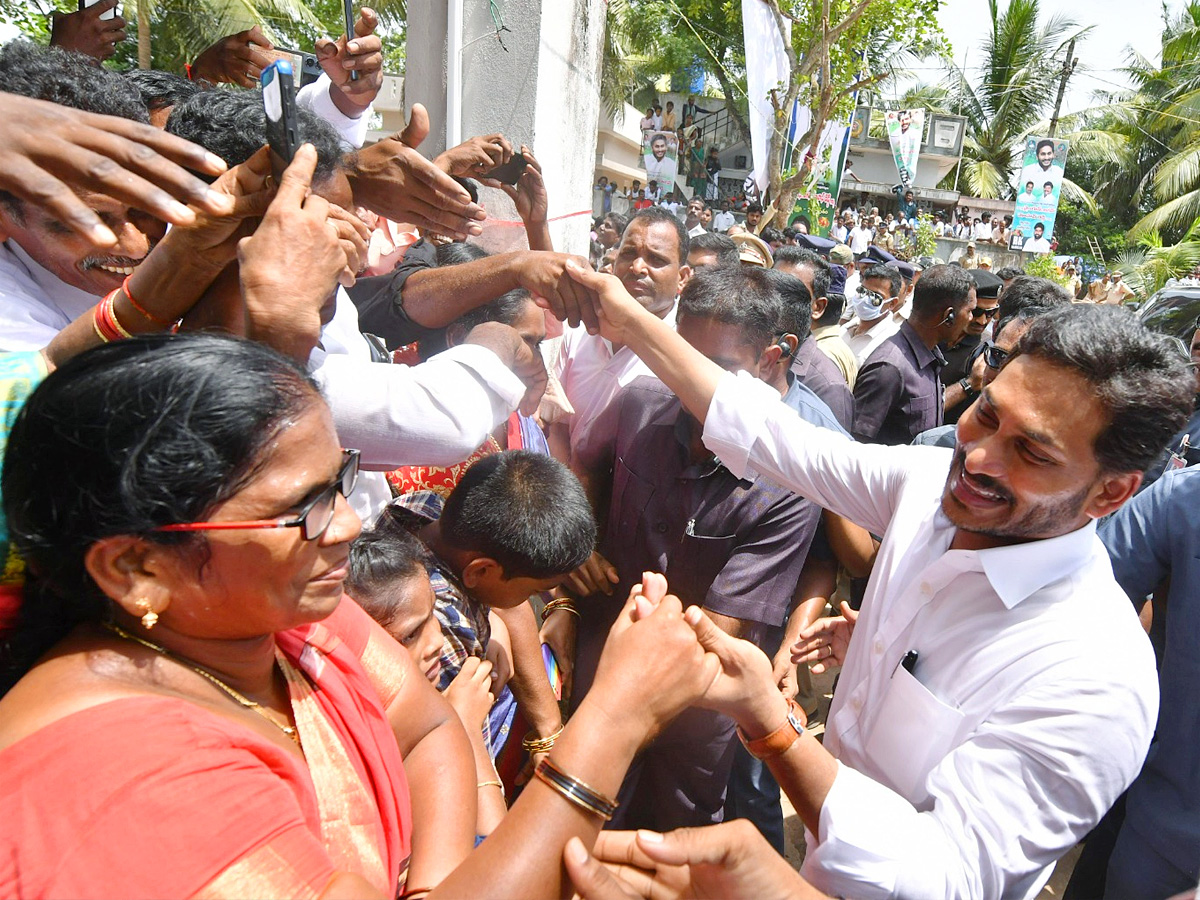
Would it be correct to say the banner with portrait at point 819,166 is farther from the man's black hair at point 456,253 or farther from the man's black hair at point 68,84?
the man's black hair at point 68,84

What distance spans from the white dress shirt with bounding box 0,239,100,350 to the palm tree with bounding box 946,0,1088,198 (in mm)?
31997

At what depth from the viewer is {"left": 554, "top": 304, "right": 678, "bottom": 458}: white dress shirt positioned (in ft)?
10.3

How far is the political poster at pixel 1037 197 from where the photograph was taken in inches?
786

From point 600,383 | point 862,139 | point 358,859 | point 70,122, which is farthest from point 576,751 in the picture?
point 862,139

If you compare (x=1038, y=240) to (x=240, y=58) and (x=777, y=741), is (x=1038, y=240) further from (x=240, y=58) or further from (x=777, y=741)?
(x=777, y=741)

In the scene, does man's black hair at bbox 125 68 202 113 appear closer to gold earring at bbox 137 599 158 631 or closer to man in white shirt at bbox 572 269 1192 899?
gold earring at bbox 137 599 158 631

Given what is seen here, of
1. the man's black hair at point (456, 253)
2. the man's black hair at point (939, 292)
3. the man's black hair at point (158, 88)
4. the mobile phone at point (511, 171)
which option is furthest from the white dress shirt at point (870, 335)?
the man's black hair at point (158, 88)

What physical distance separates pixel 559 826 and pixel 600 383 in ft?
7.40

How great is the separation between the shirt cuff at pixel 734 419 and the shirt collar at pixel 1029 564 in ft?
2.23

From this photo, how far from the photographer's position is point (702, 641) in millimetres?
1541

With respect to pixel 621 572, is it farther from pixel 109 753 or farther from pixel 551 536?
pixel 109 753

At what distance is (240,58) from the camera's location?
3.43m

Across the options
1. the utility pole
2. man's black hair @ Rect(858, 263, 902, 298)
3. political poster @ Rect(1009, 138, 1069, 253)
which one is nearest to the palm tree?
the utility pole

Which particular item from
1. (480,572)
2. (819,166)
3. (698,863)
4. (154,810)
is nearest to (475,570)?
(480,572)
